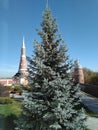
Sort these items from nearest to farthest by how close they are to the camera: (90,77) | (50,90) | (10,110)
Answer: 1. (50,90)
2. (10,110)
3. (90,77)

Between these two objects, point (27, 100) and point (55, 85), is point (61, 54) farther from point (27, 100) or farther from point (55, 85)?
point (27, 100)

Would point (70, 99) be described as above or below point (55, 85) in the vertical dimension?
below

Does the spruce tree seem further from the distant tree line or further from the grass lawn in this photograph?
the distant tree line

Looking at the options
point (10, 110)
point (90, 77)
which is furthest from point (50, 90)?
point (90, 77)

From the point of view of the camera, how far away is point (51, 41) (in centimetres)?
627

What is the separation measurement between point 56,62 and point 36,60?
1.91 ft

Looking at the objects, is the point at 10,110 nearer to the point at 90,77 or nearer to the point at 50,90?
the point at 50,90

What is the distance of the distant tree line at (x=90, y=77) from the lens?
34.2 metres

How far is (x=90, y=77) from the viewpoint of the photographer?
36.7 m

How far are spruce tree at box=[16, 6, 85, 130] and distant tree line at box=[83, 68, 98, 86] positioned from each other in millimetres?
28132

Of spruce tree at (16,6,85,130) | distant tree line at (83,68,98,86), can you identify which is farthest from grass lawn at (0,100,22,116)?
distant tree line at (83,68,98,86)

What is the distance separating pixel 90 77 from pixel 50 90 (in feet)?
104

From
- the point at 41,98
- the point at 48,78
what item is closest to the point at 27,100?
the point at 41,98

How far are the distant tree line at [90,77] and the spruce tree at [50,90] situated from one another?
28.1 m
